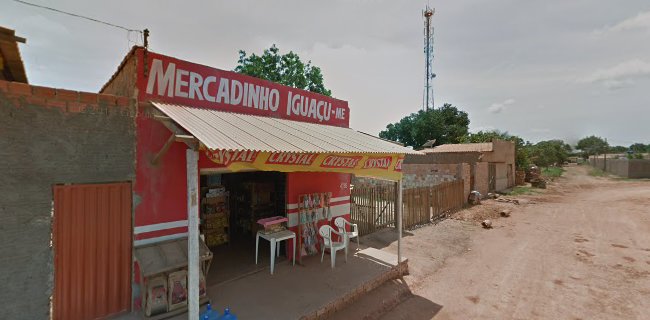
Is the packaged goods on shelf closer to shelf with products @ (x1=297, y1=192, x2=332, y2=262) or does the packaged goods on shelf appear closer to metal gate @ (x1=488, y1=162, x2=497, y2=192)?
shelf with products @ (x1=297, y1=192, x2=332, y2=262)

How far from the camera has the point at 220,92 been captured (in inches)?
247

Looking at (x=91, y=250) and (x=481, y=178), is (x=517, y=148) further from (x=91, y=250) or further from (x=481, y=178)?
(x=91, y=250)

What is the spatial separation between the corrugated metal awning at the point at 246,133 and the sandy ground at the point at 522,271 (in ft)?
10.3

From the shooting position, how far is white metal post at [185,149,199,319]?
394cm

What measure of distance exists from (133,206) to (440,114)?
41.0 m

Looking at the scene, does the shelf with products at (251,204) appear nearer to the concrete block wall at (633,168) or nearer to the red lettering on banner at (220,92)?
the red lettering on banner at (220,92)

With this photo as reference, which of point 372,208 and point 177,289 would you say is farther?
point 372,208

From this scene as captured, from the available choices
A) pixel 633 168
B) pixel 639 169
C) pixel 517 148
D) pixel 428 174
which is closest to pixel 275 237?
pixel 428 174

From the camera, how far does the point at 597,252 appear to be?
8.95 meters

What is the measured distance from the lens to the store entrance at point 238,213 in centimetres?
730

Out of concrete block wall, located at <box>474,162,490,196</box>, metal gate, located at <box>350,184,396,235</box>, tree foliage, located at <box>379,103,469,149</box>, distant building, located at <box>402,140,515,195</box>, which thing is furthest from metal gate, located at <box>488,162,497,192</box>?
tree foliage, located at <box>379,103,469,149</box>

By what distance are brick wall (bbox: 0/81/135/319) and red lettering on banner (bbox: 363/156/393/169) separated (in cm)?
477

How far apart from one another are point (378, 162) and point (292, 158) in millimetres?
2593

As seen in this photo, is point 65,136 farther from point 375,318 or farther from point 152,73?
point 375,318
